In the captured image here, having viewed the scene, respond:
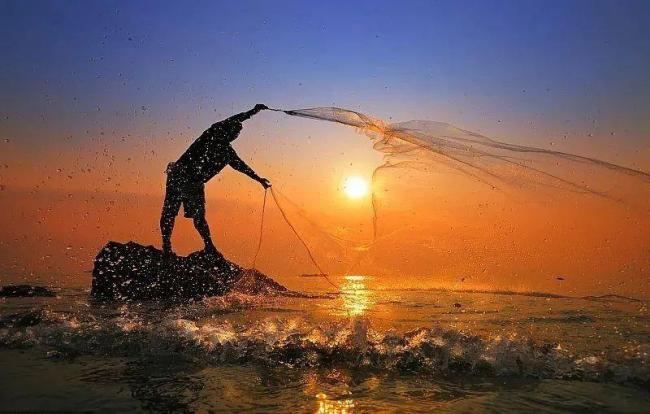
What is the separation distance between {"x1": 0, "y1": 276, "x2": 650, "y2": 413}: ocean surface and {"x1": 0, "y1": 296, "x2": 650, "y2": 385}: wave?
22 mm

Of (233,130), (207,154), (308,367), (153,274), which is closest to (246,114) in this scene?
(233,130)

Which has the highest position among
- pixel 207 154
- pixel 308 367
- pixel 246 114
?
pixel 246 114

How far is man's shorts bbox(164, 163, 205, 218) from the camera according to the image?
41.5 feet

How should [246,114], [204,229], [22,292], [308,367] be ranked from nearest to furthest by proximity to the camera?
[308,367] → [246,114] → [204,229] → [22,292]

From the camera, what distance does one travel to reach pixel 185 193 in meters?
12.7

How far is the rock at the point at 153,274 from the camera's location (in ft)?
43.4

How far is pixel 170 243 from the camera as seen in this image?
42.4ft

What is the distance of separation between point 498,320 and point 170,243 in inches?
338

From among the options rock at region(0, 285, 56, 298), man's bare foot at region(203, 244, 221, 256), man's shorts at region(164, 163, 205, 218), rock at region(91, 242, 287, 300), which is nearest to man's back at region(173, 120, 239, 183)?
man's shorts at region(164, 163, 205, 218)

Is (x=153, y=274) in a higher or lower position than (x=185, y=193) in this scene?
lower

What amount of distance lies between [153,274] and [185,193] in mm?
2602

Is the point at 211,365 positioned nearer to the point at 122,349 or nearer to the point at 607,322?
the point at 122,349

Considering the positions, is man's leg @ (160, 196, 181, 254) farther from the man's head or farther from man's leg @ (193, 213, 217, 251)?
the man's head

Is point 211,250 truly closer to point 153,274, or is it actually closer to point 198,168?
point 153,274
